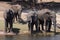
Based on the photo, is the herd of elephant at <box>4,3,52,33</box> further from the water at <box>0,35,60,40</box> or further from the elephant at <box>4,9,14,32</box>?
the water at <box>0,35,60,40</box>

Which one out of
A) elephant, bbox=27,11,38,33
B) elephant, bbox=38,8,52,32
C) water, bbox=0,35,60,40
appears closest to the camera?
water, bbox=0,35,60,40

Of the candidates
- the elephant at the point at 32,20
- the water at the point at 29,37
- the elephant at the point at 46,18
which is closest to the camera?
the water at the point at 29,37

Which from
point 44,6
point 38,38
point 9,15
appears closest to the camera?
point 38,38

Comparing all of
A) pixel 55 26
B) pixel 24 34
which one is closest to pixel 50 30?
pixel 55 26

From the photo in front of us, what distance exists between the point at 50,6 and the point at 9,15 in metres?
9.34

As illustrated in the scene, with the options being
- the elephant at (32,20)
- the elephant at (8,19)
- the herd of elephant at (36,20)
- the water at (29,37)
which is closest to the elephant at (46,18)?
the herd of elephant at (36,20)

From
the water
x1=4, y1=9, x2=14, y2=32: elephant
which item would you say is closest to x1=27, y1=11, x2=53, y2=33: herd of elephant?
the water

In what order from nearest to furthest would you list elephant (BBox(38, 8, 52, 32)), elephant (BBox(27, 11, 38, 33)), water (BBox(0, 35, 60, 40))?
1. water (BBox(0, 35, 60, 40))
2. elephant (BBox(27, 11, 38, 33))
3. elephant (BBox(38, 8, 52, 32))

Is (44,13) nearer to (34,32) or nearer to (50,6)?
(34,32)

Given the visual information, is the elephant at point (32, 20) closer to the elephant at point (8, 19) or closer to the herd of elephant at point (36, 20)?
the herd of elephant at point (36, 20)

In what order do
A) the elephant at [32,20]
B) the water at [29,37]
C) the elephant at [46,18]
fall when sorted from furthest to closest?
the elephant at [46,18] < the elephant at [32,20] < the water at [29,37]

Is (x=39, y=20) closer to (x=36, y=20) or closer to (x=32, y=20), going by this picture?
(x=36, y=20)

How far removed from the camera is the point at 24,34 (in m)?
18.7

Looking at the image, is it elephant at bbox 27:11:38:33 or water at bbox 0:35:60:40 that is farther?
elephant at bbox 27:11:38:33
